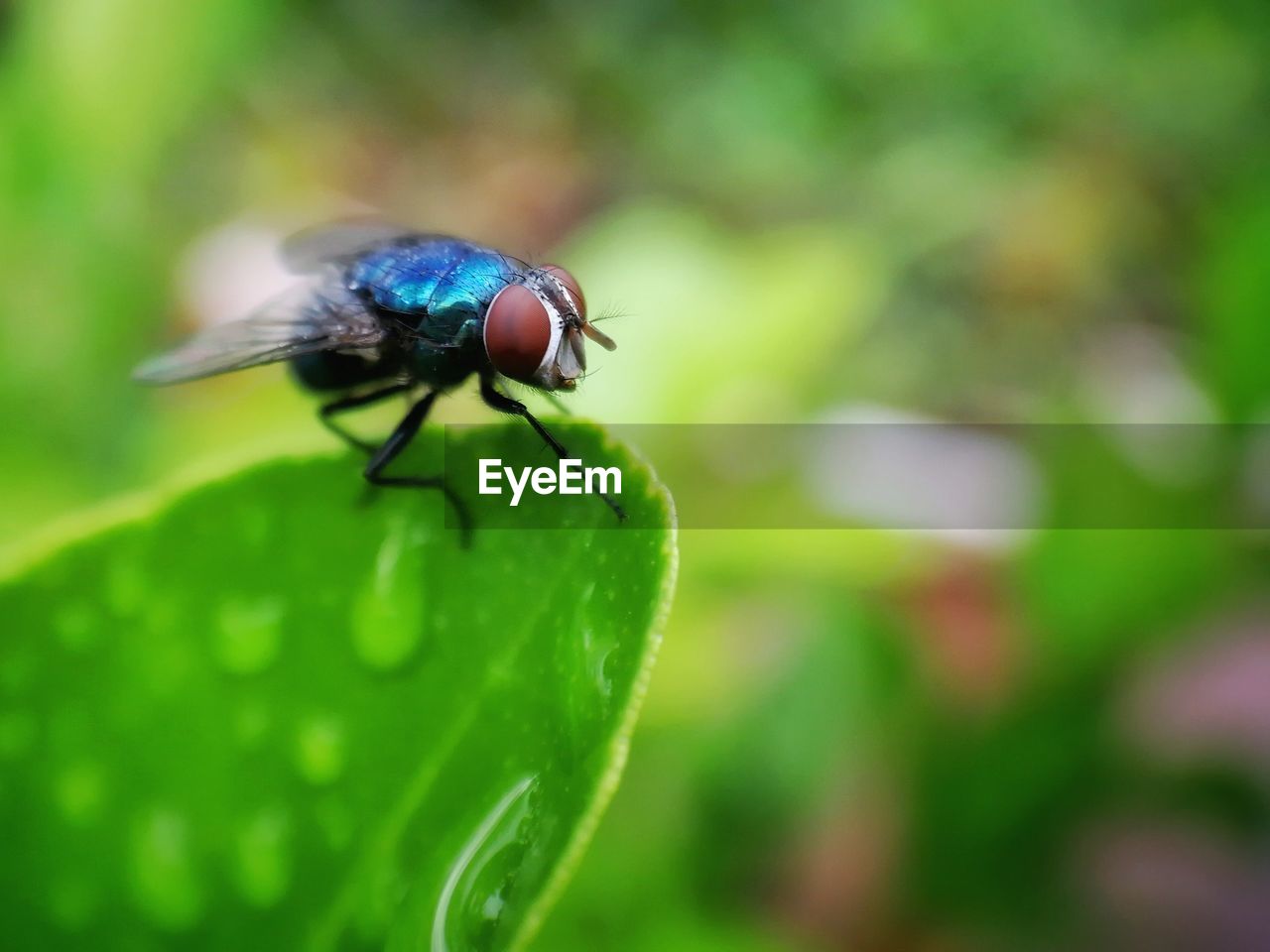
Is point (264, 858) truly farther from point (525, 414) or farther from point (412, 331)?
point (412, 331)

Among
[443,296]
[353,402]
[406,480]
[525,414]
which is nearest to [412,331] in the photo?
[443,296]

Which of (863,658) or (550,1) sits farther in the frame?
(550,1)

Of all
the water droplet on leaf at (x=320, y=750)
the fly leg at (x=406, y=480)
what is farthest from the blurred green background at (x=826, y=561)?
the water droplet on leaf at (x=320, y=750)

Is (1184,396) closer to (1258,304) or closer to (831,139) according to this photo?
(1258,304)

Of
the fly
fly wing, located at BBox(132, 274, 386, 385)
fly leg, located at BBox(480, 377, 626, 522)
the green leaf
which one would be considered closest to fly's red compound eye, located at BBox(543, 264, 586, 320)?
the fly

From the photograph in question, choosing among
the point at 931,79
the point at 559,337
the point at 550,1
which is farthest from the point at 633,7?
the point at 559,337

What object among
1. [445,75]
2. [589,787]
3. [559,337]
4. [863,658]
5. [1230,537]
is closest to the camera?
[589,787]

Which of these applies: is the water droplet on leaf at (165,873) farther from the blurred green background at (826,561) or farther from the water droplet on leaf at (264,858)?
the blurred green background at (826,561)
